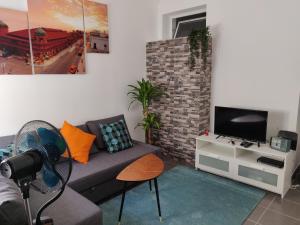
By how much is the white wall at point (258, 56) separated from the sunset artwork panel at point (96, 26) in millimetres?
1432

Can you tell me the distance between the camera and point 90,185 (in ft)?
7.88

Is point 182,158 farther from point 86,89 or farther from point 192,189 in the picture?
point 86,89

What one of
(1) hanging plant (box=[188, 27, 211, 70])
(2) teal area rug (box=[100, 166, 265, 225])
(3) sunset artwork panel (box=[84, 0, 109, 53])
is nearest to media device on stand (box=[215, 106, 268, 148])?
(2) teal area rug (box=[100, 166, 265, 225])

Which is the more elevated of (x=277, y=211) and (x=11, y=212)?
(x=11, y=212)

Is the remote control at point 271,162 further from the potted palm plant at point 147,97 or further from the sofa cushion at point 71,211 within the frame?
the sofa cushion at point 71,211

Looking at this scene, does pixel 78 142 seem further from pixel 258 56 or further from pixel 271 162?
pixel 258 56

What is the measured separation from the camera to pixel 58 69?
2887 mm

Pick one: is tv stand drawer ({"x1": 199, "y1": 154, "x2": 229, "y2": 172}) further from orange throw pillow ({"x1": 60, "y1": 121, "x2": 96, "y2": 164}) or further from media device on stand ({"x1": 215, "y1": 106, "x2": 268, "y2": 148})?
orange throw pillow ({"x1": 60, "y1": 121, "x2": 96, "y2": 164})

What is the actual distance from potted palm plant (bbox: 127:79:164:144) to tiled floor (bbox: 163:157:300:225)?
1.95 meters

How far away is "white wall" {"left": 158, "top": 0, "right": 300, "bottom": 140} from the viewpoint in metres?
2.81

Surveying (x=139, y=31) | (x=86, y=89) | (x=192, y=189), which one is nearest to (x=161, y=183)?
(x=192, y=189)

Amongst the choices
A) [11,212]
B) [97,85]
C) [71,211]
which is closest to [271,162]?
[71,211]

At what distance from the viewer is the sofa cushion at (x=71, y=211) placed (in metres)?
1.56

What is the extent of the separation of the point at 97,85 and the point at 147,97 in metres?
0.85
